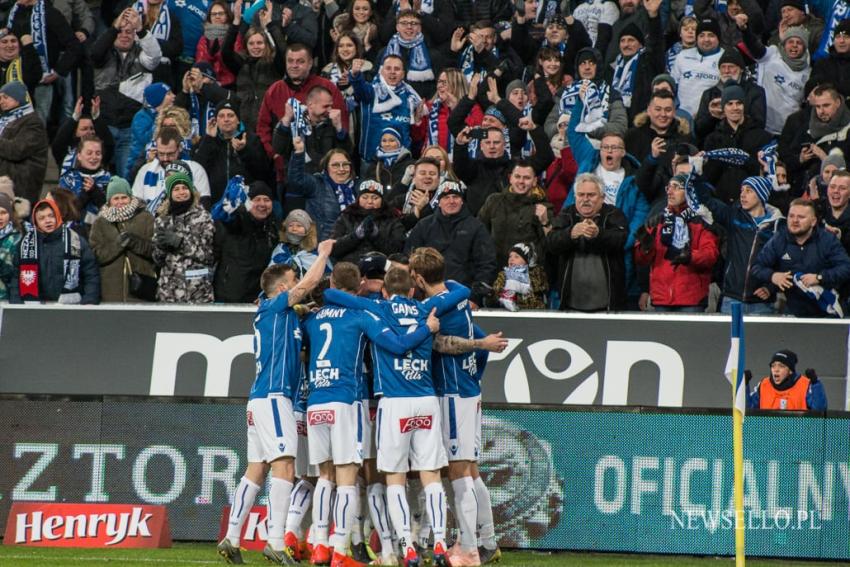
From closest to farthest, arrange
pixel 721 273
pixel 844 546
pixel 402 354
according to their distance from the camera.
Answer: pixel 402 354 < pixel 844 546 < pixel 721 273

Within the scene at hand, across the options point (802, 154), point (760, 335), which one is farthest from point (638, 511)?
point (802, 154)

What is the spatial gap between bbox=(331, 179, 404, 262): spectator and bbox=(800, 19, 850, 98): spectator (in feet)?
18.2

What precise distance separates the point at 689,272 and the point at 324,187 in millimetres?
4043

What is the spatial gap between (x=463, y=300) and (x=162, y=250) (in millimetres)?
4774

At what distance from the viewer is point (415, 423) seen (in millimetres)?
11906

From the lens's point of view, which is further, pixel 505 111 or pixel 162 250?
pixel 505 111

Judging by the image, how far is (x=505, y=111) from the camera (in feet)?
58.3

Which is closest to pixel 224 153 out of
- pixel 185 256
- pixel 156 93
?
pixel 156 93

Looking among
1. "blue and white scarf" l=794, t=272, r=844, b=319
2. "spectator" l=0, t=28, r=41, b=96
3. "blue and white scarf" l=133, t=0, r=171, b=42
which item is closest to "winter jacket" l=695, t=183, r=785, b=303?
"blue and white scarf" l=794, t=272, r=844, b=319

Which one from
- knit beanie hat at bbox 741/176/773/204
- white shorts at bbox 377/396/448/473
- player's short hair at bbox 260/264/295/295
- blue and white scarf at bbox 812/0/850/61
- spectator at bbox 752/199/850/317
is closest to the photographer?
white shorts at bbox 377/396/448/473

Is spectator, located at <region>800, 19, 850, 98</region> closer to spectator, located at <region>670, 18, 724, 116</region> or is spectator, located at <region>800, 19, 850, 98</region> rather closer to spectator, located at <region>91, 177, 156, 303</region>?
spectator, located at <region>670, 18, 724, 116</region>

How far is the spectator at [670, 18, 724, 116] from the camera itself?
18.5m

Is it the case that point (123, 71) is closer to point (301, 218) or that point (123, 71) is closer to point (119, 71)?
point (119, 71)

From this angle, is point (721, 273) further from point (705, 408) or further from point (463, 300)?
point (463, 300)
